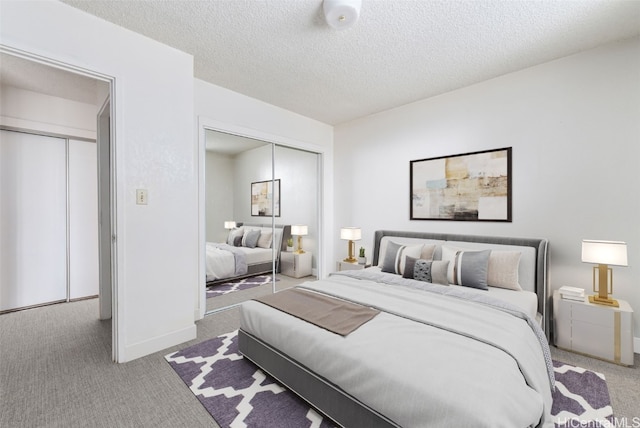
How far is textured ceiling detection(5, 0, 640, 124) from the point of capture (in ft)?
6.52

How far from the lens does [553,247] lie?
2691mm

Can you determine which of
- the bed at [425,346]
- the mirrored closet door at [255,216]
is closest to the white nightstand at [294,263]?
the mirrored closet door at [255,216]

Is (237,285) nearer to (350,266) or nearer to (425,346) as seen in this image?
(350,266)

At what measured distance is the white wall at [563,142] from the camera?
2.34m

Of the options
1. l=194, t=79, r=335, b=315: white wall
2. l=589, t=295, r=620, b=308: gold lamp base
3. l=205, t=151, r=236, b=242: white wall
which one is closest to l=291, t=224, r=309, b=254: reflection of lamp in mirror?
l=194, t=79, r=335, b=315: white wall

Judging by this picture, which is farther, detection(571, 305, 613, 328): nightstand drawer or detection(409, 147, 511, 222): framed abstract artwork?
detection(409, 147, 511, 222): framed abstract artwork

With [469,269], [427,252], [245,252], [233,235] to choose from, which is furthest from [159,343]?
[469,269]

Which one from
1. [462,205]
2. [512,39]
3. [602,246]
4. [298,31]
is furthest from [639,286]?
[298,31]

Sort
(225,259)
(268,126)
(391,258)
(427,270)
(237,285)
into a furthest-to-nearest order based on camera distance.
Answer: (237,285) → (268,126) → (225,259) → (391,258) → (427,270)

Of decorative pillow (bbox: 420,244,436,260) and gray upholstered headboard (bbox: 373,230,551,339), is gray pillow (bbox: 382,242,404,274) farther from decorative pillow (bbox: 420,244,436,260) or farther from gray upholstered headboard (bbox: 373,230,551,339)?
gray upholstered headboard (bbox: 373,230,551,339)

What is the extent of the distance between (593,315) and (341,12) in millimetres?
3090

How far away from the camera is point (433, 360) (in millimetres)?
1326

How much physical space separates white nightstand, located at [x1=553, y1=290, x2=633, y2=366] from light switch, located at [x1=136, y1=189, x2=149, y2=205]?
3.74m

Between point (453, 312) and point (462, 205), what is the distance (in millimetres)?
1768
